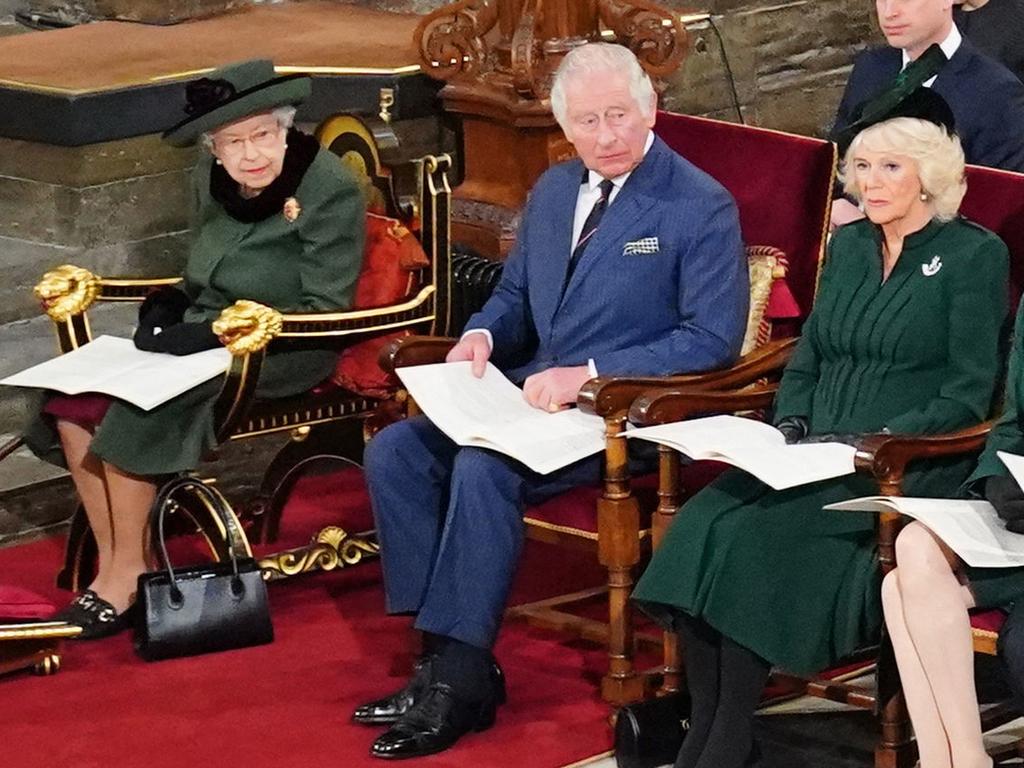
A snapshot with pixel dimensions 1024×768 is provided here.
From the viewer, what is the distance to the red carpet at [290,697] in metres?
5.06

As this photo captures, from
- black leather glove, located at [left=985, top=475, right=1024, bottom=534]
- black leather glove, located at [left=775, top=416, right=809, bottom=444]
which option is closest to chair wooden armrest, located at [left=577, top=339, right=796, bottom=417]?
black leather glove, located at [left=775, top=416, right=809, bottom=444]

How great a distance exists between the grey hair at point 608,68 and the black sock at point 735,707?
1.31 meters

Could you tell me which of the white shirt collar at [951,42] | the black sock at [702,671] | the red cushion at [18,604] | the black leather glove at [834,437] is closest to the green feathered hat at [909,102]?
the white shirt collar at [951,42]

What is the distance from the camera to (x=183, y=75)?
704 centimetres

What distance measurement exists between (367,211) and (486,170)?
0.64m

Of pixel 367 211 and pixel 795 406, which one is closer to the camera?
pixel 795 406

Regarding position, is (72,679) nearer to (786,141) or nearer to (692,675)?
(692,675)

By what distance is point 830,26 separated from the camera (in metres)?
8.79

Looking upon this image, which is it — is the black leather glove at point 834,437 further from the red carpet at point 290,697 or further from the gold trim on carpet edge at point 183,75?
the gold trim on carpet edge at point 183,75

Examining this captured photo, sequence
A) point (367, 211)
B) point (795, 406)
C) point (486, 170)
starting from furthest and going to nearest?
point (486, 170) → point (367, 211) → point (795, 406)

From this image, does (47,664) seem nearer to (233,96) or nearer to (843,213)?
(233,96)

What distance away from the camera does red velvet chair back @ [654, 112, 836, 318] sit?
5562 millimetres

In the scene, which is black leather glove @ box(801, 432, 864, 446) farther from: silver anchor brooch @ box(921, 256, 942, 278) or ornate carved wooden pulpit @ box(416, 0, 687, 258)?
ornate carved wooden pulpit @ box(416, 0, 687, 258)

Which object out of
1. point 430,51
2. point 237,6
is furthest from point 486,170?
point 237,6
